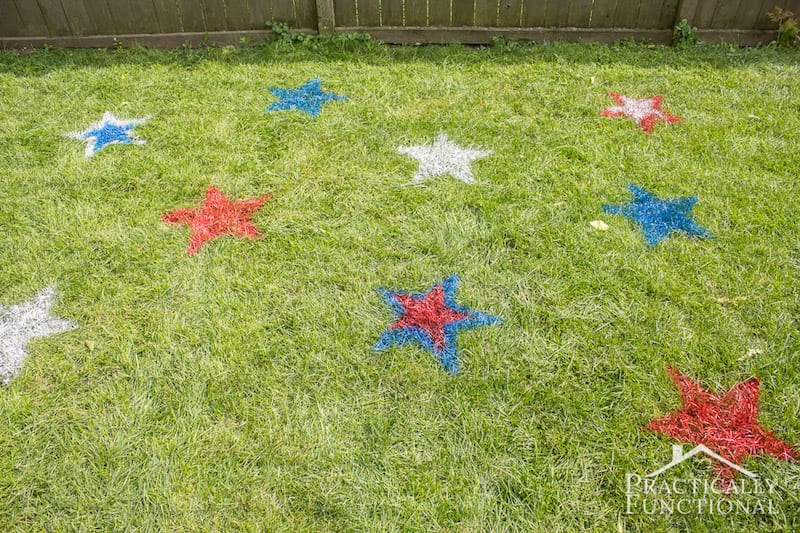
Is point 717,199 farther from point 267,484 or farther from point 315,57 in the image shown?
point 315,57

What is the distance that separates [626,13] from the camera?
4.62m

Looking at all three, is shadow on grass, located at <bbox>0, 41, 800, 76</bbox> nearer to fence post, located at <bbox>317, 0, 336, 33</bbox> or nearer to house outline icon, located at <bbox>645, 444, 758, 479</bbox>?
fence post, located at <bbox>317, 0, 336, 33</bbox>

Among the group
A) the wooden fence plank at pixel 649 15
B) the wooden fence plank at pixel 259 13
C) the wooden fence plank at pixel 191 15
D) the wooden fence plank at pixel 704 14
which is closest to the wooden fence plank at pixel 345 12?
the wooden fence plank at pixel 259 13

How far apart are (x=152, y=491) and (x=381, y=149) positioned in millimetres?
2289

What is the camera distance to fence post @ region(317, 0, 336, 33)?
15.0 feet

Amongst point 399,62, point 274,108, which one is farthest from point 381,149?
point 399,62

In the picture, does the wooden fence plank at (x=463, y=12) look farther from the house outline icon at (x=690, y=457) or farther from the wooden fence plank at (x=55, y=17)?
the house outline icon at (x=690, y=457)

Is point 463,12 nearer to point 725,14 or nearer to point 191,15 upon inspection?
point 725,14

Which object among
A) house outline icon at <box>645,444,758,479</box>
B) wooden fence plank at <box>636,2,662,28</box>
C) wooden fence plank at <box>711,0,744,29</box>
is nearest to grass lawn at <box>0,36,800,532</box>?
house outline icon at <box>645,444,758,479</box>

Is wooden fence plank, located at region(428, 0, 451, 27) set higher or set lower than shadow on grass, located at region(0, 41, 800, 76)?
higher

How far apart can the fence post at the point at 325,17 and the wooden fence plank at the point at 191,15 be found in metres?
1.05

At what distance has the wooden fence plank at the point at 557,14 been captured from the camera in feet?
15.1

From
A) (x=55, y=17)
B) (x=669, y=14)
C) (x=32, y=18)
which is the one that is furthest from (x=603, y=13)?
(x=32, y=18)

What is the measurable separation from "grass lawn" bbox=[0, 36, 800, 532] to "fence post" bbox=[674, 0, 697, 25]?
96cm
